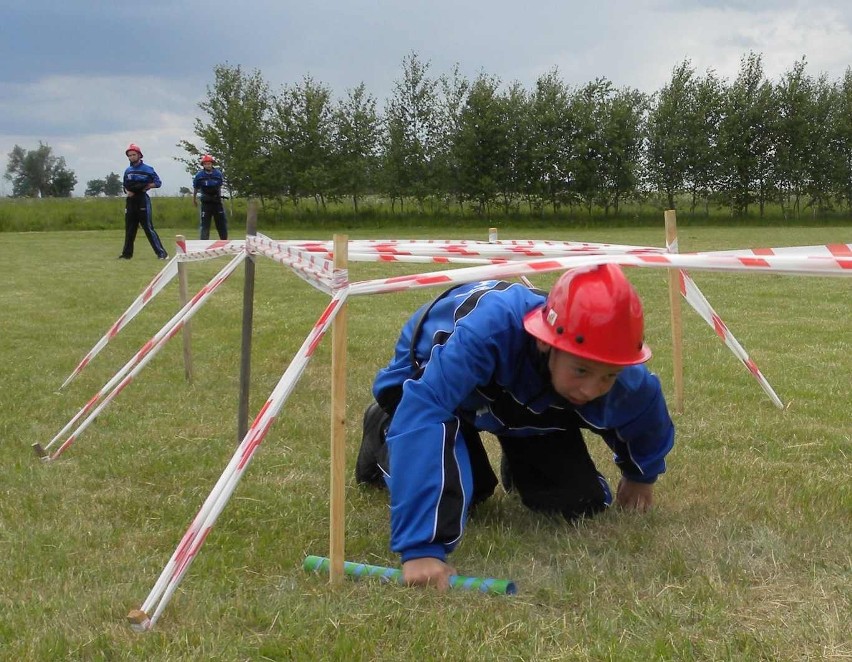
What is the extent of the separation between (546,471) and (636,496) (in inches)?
15.8

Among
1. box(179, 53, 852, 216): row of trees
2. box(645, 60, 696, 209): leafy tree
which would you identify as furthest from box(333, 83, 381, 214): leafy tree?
box(645, 60, 696, 209): leafy tree

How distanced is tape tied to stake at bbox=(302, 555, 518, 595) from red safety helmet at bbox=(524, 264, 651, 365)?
86cm

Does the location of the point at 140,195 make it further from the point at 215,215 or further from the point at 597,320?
the point at 597,320

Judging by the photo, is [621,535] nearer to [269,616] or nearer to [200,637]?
[269,616]

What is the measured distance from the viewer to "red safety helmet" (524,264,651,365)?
2.82 meters

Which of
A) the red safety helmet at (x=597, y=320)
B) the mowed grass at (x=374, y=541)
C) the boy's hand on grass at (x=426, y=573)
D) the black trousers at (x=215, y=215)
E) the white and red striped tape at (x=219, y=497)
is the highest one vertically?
the black trousers at (x=215, y=215)

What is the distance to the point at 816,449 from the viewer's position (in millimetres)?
4879

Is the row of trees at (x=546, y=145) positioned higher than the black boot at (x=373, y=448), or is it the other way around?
the row of trees at (x=546, y=145)

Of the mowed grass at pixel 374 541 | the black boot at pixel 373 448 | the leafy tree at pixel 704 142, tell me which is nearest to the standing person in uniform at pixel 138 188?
the mowed grass at pixel 374 541

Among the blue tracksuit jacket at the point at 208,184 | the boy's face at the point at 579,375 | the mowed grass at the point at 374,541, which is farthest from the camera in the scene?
A: the blue tracksuit jacket at the point at 208,184

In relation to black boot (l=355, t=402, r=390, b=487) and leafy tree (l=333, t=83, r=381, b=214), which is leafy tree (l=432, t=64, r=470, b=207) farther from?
black boot (l=355, t=402, r=390, b=487)

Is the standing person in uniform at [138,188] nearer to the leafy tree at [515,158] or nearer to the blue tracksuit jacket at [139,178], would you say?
the blue tracksuit jacket at [139,178]

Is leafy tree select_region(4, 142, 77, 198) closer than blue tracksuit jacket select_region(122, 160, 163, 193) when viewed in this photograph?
No

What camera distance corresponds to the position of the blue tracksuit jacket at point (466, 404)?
2994 millimetres
